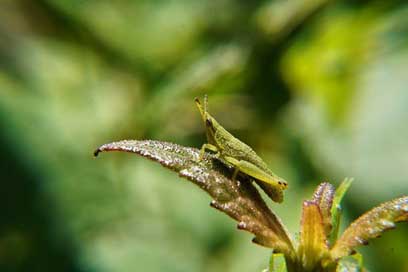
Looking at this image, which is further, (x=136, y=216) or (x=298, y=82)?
(x=298, y=82)

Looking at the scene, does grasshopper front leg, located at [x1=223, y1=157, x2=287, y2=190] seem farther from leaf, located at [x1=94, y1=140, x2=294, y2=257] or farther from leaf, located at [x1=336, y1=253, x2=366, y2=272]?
leaf, located at [x1=336, y1=253, x2=366, y2=272]

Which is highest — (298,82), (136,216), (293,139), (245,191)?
(298,82)

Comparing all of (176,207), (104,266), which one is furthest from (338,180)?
(104,266)

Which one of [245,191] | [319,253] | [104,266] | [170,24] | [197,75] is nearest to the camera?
[319,253]

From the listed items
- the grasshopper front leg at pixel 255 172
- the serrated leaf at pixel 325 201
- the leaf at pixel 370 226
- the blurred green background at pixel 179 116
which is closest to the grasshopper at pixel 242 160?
the grasshopper front leg at pixel 255 172

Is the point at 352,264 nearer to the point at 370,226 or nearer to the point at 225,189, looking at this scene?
the point at 370,226

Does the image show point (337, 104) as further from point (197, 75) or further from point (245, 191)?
point (245, 191)
